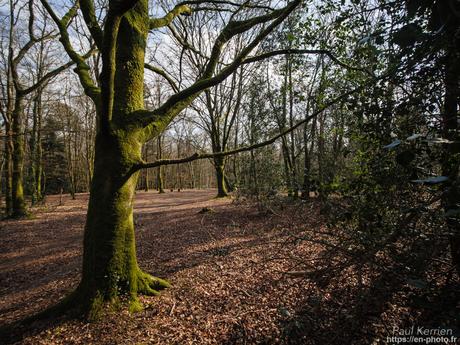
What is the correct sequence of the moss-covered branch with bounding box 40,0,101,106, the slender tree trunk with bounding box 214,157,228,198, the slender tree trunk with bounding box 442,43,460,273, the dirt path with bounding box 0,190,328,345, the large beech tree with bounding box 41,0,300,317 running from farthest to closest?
the slender tree trunk with bounding box 214,157,228,198, the moss-covered branch with bounding box 40,0,101,106, the large beech tree with bounding box 41,0,300,317, the dirt path with bounding box 0,190,328,345, the slender tree trunk with bounding box 442,43,460,273

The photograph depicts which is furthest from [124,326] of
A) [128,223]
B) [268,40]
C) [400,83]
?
[268,40]

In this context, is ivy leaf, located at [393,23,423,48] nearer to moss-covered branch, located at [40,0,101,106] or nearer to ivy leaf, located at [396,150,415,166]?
ivy leaf, located at [396,150,415,166]

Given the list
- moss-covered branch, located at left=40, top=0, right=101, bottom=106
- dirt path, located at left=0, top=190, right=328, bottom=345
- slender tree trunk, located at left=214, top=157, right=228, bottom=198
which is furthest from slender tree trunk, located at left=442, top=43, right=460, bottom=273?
slender tree trunk, located at left=214, top=157, right=228, bottom=198

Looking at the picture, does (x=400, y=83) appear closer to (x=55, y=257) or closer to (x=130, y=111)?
(x=130, y=111)

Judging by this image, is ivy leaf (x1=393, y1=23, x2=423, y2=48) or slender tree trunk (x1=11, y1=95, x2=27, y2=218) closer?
ivy leaf (x1=393, y1=23, x2=423, y2=48)

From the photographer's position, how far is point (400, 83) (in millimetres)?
1814

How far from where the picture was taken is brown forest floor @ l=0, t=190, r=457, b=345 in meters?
2.51

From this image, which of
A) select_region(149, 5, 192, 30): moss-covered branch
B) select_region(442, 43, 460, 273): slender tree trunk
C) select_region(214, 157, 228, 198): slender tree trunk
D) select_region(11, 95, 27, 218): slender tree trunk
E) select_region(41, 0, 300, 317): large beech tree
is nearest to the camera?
select_region(442, 43, 460, 273): slender tree trunk

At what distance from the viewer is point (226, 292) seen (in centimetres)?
395

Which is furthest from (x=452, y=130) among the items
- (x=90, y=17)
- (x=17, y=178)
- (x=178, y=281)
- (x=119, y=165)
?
(x=17, y=178)

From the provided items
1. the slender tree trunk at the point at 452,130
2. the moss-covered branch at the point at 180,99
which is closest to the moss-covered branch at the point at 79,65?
the moss-covered branch at the point at 180,99

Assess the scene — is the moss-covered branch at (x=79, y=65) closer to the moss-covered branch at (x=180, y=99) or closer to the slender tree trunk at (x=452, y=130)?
the moss-covered branch at (x=180, y=99)

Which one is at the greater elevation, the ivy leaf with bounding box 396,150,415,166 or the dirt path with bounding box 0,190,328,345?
the ivy leaf with bounding box 396,150,415,166

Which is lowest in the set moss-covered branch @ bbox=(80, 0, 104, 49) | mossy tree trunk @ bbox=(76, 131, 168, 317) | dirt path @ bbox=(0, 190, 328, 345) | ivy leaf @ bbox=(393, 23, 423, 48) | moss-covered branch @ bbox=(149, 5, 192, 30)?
dirt path @ bbox=(0, 190, 328, 345)
